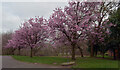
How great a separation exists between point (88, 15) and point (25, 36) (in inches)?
458

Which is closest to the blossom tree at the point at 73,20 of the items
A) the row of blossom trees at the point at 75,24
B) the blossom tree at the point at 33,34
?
the row of blossom trees at the point at 75,24

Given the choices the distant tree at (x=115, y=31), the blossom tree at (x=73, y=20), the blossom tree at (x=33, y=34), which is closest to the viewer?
the blossom tree at (x=73, y=20)

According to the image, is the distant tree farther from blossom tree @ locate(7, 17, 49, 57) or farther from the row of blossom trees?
blossom tree @ locate(7, 17, 49, 57)

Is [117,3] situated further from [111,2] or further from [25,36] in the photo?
[25,36]

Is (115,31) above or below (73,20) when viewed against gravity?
below

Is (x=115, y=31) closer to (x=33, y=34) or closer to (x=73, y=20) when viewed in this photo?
(x=73, y=20)

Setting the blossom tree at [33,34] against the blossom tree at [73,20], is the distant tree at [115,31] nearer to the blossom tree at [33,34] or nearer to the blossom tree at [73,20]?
the blossom tree at [73,20]

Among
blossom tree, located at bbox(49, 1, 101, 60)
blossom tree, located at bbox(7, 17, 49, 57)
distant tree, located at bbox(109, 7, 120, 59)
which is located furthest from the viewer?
blossom tree, located at bbox(7, 17, 49, 57)

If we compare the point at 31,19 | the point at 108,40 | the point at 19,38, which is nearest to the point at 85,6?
the point at 108,40

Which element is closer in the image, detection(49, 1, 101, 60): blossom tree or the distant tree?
detection(49, 1, 101, 60): blossom tree

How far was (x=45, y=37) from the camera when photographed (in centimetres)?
2056

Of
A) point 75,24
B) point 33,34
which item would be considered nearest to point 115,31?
point 75,24

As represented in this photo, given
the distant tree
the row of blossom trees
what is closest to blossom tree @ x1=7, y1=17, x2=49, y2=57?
the row of blossom trees

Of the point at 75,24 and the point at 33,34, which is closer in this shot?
the point at 75,24
